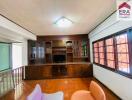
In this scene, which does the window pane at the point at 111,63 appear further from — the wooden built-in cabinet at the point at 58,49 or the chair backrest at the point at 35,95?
the wooden built-in cabinet at the point at 58,49

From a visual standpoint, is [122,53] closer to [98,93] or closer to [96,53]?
[98,93]

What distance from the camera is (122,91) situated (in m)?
3.56

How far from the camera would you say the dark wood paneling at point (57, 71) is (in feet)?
22.9

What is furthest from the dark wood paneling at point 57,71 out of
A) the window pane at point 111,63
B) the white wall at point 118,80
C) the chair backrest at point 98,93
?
the chair backrest at point 98,93

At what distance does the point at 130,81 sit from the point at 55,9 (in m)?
2.47

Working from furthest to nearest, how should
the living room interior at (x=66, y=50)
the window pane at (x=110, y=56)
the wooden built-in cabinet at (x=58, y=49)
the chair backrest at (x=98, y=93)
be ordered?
the wooden built-in cabinet at (x=58, y=49)
the window pane at (x=110, y=56)
the living room interior at (x=66, y=50)
the chair backrest at (x=98, y=93)

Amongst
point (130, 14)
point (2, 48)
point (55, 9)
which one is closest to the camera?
point (130, 14)

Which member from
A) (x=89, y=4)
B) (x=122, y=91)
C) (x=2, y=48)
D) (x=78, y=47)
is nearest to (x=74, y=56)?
(x=78, y=47)

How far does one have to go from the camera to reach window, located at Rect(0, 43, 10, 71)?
547 cm

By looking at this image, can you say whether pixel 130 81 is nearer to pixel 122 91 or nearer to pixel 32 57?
pixel 122 91

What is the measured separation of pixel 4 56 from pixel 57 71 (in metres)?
2.73

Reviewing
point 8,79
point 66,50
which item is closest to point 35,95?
point 8,79

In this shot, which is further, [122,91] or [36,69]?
[36,69]

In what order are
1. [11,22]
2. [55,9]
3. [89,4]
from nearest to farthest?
[89,4] < [55,9] < [11,22]
